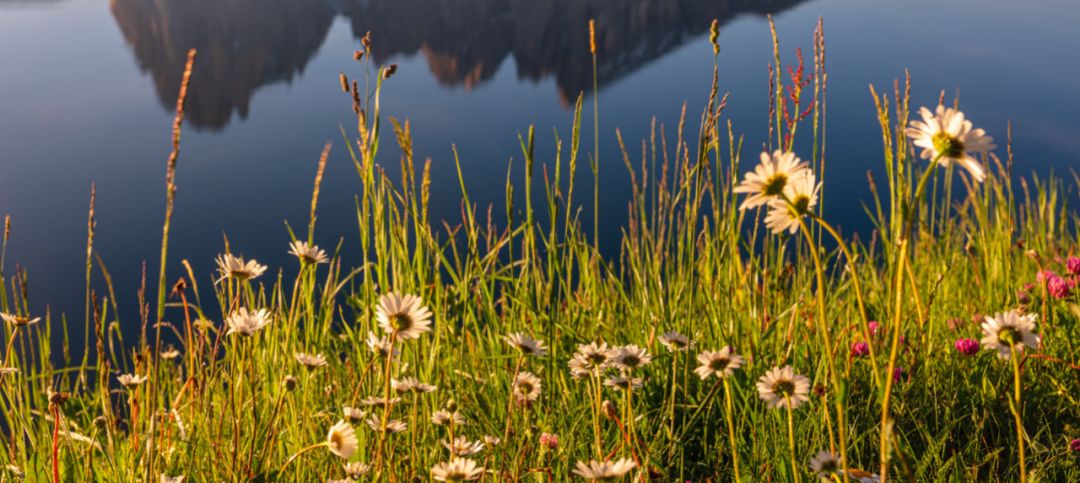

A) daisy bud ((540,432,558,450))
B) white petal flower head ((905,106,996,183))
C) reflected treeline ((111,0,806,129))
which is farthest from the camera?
reflected treeline ((111,0,806,129))

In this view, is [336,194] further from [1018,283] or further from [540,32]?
[540,32]

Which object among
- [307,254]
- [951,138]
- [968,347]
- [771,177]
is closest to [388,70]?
[307,254]

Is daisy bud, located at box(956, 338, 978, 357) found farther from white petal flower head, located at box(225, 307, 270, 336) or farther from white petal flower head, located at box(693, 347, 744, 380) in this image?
white petal flower head, located at box(225, 307, 270, 336)

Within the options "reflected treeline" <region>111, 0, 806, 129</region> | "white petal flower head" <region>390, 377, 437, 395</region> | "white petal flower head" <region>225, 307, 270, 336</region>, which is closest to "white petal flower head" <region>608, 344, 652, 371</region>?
"white petal flower head" <region>390, 377, 437, 395</region>

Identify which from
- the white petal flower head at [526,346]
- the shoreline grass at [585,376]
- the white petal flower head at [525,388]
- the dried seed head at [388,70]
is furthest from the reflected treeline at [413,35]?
the white petal flower head at [526,346]

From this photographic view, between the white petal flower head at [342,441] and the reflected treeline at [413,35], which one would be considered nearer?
the white petal flower head at [342,441]

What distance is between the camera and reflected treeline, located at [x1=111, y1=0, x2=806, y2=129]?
3116 centimetres

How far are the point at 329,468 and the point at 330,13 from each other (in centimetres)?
4546

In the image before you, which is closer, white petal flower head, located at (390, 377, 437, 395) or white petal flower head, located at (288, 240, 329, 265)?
white petal flower head, located at (390, 377, 437, 395)

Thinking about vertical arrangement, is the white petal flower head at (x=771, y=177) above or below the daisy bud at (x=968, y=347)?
above

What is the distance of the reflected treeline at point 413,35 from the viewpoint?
102ft

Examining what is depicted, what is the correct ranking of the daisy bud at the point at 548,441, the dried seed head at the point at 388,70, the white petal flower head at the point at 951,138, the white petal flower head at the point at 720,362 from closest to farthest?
the white petal flower head at the point at 951,138, the white petal flower head at the point at 720,362, the daisy bud at the point at 548,441, the dried seed head at the point at 388,70

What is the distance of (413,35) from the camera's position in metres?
41.4

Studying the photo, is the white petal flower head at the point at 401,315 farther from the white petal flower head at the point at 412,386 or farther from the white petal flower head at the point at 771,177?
the white petal flower head at the point at 771,177
